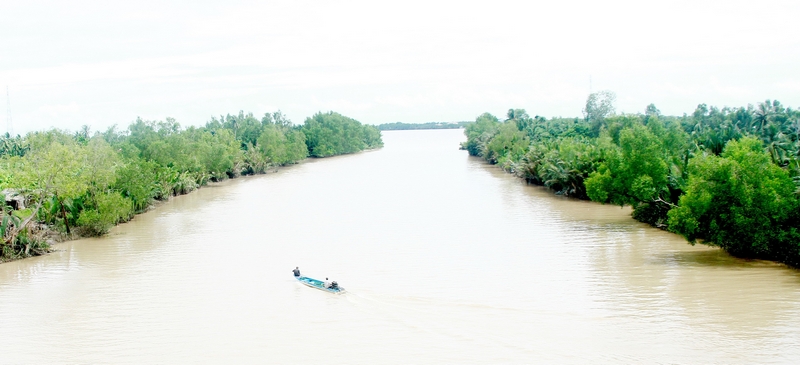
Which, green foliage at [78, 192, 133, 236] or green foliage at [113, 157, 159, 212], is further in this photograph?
green foliage at [113, 157, 159, 212]

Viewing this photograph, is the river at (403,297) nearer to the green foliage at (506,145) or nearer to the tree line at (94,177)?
the tree line at (94,177)

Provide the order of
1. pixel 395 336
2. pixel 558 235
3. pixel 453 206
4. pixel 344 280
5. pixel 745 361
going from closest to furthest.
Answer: pixel 745 361 < pixel 395 336 < pixel 344 280 < pixel 558 235 < pixel 453 206

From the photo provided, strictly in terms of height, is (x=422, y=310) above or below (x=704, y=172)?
below

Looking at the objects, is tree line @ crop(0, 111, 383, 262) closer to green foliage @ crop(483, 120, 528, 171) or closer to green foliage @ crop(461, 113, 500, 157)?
green foliage @ crop(483, 120, 528, 171)

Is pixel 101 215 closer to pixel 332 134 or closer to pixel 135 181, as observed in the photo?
pixel 135 181

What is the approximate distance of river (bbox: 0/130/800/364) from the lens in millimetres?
13992

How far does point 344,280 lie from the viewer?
19547mm

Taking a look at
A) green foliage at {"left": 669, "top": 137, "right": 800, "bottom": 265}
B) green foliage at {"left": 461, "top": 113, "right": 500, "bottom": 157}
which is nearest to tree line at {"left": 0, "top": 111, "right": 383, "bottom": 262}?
→ green foliage at {"left": 669, "top": 137, "right": 800, "bottom": 265}

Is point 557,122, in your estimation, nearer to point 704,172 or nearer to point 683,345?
point 704,172

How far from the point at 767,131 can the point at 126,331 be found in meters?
35.1

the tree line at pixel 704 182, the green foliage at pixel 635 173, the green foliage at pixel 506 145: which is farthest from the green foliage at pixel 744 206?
the green foliage at pixel 506 145

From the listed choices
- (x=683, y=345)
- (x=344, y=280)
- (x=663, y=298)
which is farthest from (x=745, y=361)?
(x=344, y=280)

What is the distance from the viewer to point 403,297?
17.5m

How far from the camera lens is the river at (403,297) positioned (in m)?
14.0
